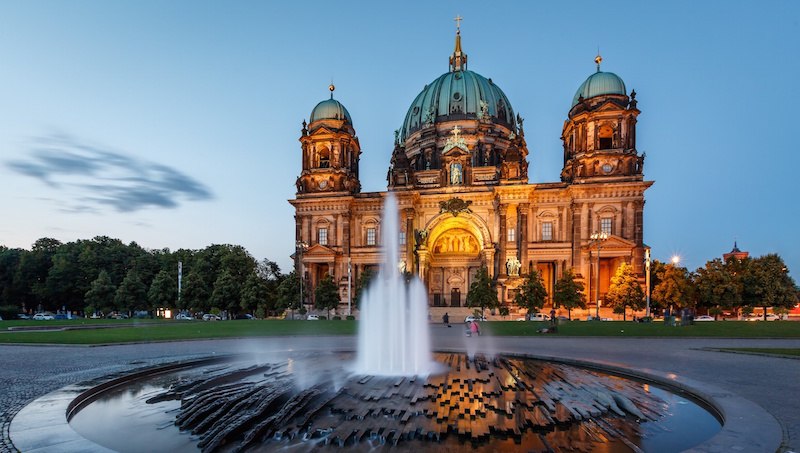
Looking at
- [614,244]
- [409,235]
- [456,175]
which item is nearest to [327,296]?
[409,235]

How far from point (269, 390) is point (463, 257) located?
189ft

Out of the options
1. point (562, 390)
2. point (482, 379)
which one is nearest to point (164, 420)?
point (482, 379)

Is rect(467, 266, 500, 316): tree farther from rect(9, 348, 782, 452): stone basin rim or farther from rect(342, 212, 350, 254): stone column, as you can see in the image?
rect(9, 348, 782, 452): stone basin rim

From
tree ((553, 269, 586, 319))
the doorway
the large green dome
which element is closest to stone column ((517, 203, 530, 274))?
tree ((553, 269, 586, 319))

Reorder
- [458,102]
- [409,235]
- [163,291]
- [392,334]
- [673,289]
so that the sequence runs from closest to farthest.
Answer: [392,334] < [673,289] < [163,291] < [409,235] < [458,102]

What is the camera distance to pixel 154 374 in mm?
13102

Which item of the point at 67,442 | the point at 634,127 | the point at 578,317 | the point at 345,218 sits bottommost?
the point at 578,317

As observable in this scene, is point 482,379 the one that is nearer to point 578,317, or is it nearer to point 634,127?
point 578,317

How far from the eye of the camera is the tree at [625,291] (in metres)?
49.0

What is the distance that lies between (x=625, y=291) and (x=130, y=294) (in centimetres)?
6249

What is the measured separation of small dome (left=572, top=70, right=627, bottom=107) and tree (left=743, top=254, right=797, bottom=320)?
27.3 metres

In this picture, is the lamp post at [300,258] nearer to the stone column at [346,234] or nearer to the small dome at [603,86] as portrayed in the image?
the stone column at [346,234]

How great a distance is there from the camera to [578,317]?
5341 cm

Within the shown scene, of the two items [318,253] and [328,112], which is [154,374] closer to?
[318,253]
